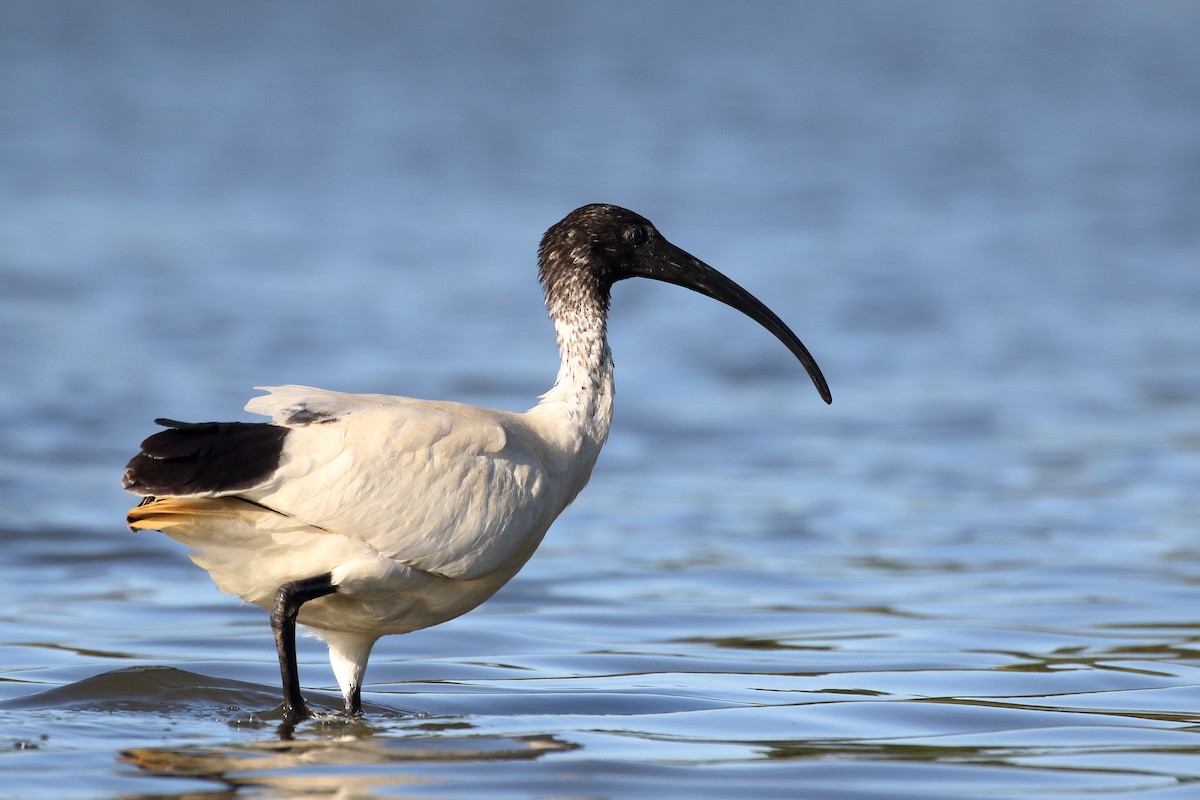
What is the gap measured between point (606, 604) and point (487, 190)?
24.0 m

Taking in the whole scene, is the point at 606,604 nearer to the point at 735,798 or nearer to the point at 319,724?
the point at 319,724

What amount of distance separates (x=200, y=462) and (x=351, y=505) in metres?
0.59

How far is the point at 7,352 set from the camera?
2016 cm

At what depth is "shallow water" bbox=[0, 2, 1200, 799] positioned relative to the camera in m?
7.71

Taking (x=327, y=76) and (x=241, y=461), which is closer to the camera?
(x=241, y=461)

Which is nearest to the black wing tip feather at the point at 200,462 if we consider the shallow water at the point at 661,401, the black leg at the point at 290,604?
the black leg at the point at 290,604

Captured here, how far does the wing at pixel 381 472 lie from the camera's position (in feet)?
23.7

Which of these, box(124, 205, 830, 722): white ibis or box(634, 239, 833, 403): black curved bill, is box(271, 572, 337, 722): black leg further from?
box(634, 239, 833, 403): black curved bill

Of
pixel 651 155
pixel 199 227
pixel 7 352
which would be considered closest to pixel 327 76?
pixel 651 155

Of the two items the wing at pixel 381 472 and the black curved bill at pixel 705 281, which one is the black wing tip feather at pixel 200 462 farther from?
the black curved bill at pixel 705 281

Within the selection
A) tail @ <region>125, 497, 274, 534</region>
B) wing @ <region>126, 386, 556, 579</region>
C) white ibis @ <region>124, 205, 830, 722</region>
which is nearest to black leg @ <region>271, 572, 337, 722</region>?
white ibis @ <region>124, 205, 830, 722</region>

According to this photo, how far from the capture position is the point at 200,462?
23.6 ft

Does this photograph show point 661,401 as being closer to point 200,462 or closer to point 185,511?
point 185,511

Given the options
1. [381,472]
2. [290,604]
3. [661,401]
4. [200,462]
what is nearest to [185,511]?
[200,462]
